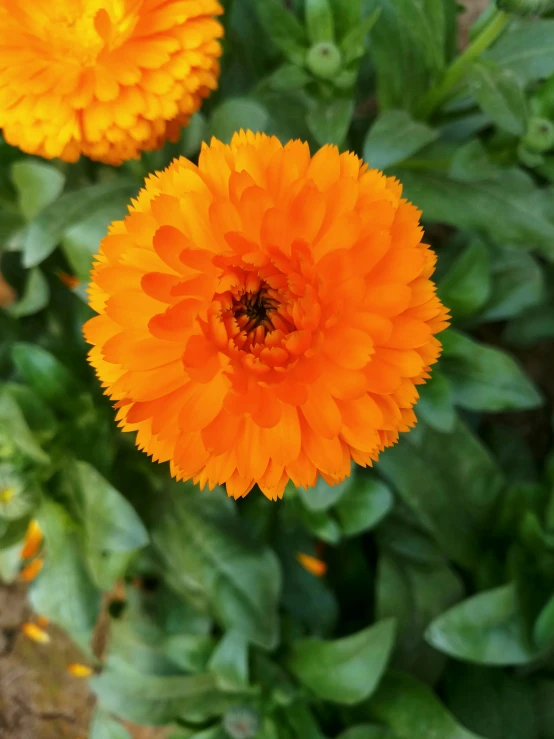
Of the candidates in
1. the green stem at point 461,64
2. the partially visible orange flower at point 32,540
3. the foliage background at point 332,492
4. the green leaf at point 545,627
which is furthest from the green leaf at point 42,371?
the green leaf at point 545,627

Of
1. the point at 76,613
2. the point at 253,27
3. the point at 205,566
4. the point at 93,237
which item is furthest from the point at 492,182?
the point at 76,613

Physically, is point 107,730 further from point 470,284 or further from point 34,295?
point 470,284

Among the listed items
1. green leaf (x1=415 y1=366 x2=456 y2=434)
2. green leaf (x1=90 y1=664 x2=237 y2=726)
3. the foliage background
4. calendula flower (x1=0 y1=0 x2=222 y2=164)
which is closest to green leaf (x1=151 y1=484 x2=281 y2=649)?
the foliage background

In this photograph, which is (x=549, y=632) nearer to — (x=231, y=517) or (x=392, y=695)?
(x=392, y=695)

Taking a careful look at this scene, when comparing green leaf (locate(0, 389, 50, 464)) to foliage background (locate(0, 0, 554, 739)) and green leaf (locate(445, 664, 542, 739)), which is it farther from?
green leaf (locate(445, 664, 542, 739))

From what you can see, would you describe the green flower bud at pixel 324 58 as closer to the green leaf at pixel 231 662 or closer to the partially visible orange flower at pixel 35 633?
the green leaf at pixel 231 662

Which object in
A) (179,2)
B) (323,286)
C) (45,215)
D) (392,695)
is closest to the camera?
(323,286)
